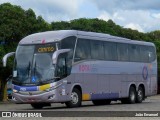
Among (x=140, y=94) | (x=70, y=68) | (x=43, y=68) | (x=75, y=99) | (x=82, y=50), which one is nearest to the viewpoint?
(x=43, y=68)

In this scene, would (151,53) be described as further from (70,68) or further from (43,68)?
(43,68)

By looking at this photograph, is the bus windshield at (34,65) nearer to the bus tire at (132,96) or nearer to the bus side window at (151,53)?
the bus tire at (132,96)

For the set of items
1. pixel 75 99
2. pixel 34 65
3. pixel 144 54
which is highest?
pixel 144 54

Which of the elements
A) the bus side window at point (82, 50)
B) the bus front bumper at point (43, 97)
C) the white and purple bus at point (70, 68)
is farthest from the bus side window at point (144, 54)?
the bus front bumper at point (43, 97)

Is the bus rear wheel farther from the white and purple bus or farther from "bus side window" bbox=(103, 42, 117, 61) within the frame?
"bus side window" bbox=(103, 42, 117, 61)

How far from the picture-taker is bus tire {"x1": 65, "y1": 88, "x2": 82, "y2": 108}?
25842 mm

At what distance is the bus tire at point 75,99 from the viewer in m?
25.8

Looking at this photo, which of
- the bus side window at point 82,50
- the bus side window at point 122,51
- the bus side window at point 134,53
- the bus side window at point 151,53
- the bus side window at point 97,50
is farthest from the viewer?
the bus side window at point 151,53

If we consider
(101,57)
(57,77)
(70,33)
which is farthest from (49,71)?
(101,57)

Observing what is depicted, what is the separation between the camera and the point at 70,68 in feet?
83.4

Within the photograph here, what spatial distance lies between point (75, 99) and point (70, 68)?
5.61 ft

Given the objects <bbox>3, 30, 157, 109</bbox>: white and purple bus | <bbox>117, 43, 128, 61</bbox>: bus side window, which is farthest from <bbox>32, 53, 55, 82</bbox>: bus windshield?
<bbox>117, 43, 128, 61</bbox>: bus side window

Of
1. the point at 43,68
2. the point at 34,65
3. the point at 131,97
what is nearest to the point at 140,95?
the point at 131,97

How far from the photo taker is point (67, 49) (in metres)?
25.0
